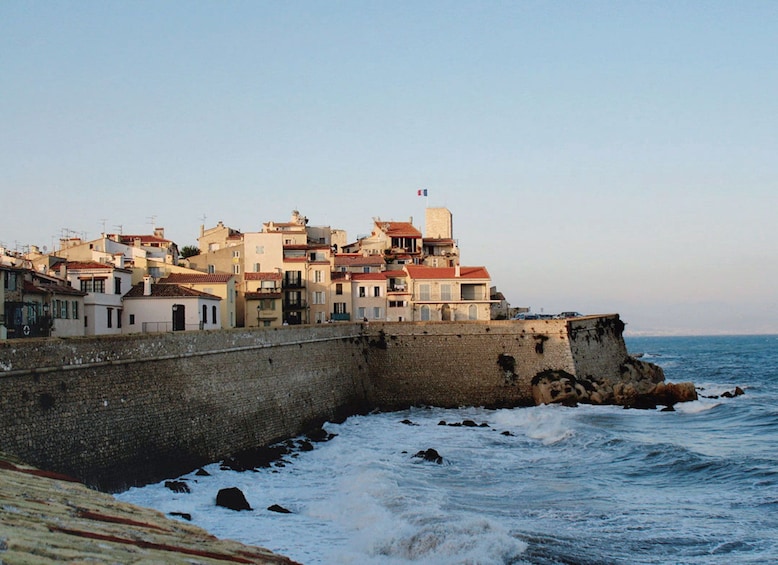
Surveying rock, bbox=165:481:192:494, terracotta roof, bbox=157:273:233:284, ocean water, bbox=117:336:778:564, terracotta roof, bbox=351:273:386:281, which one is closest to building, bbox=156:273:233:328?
terracotta roof, bbox=157:273:233:284

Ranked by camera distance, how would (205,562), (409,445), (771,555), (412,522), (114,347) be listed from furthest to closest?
(409,445) < (114,347) < (412,522) < (771,555) < (205,562)

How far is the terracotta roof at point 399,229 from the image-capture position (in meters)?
71.7

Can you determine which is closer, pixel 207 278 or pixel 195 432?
pixel 195 432

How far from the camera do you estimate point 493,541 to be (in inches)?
685

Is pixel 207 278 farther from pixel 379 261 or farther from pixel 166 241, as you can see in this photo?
pixel 166 241

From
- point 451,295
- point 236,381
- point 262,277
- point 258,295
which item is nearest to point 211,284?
point 258,295

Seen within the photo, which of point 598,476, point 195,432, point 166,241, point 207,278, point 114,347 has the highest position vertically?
point 166,241

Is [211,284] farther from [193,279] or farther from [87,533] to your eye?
[87,533]

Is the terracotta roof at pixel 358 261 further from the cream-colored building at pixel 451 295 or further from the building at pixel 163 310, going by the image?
the building at pixel 163 310

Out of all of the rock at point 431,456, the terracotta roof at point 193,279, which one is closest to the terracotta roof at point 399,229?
the terracotta roof at point 193,279

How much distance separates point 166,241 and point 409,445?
42.4 meters

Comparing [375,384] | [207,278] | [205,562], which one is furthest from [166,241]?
[205,562]

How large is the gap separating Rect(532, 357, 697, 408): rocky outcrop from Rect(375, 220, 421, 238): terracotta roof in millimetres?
30935

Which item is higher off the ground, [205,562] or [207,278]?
[207,278]
